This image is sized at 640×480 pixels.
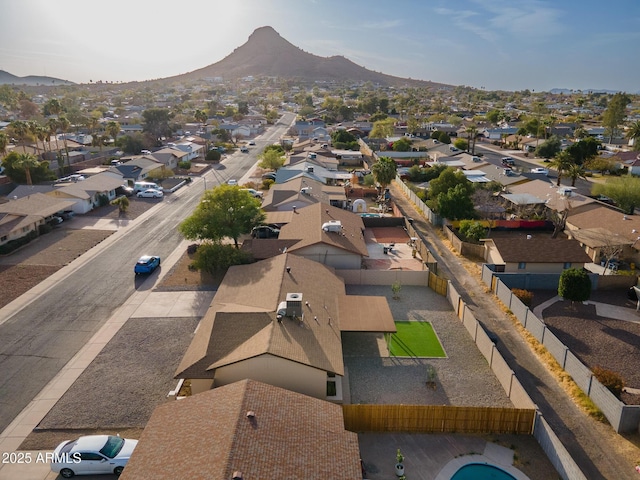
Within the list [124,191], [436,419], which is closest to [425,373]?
[436,419]

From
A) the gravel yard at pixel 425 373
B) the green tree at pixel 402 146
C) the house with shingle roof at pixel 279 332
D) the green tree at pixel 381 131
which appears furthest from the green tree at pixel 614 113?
the house with shingle roof at pixel 279 332

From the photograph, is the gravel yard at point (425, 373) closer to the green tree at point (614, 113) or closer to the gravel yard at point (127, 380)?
the gravel yard at point (127, 380)

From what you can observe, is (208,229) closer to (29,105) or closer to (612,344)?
(612,344)

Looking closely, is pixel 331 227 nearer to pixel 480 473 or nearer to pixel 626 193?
pixel 480 473

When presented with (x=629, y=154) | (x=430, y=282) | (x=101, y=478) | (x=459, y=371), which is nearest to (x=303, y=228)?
(x=430, y=282)

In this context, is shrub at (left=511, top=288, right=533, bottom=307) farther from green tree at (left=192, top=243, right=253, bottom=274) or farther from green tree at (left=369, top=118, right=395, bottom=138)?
green tree at (left=369, top=118, right=395, bottom=138)

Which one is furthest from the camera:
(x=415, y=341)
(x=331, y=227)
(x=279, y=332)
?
(x=331, y=227)

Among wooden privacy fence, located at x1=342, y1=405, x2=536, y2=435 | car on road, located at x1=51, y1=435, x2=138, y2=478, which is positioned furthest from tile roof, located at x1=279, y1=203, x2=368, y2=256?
car on road, located at x1=51, y1=435, x2=138, y2=478
